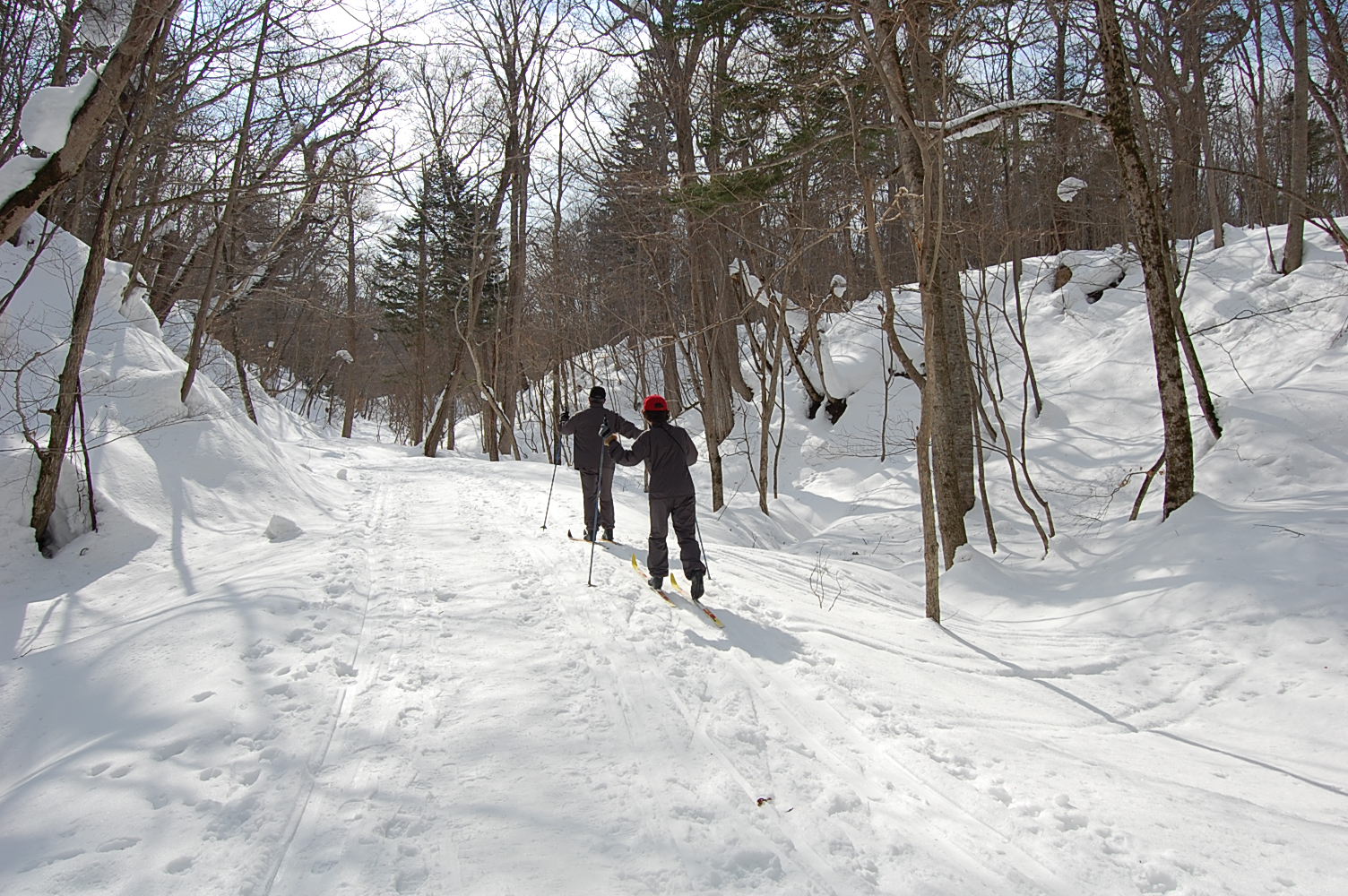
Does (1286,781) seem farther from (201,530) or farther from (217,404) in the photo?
(217,404)

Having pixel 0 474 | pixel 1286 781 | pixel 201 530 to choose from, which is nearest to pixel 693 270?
pixel 201 530

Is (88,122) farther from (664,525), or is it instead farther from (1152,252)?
(1152,252)

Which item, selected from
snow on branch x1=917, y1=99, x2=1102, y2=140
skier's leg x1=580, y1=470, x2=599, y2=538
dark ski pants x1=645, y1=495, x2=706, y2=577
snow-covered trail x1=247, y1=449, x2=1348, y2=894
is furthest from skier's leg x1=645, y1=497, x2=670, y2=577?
snow on branch x1=917, y1=99, x2=1102, y2=140

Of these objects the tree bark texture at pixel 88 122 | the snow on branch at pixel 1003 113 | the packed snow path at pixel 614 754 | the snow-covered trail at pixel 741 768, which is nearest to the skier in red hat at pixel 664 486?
the packed snow path at pixel 614 754

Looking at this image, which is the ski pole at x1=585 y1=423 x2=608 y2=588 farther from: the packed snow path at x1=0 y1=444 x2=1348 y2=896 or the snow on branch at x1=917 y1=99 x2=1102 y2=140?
the snow on branch at x1=917 y1=99 x2=1102 y2=140

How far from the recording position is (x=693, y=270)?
13.6 m

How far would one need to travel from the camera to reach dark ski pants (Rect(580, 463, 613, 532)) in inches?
339

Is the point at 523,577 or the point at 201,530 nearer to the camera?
the point at 523,577

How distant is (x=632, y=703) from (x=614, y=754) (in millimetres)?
577

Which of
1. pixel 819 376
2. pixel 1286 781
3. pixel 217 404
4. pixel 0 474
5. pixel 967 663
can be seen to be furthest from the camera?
pixel 819 376

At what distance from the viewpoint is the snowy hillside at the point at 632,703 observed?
279cm

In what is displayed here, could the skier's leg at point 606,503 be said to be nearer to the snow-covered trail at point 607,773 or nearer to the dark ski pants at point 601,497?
the dark ski pants at point 601,497

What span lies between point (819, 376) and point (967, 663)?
1656cm

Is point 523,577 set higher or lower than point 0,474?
lower
